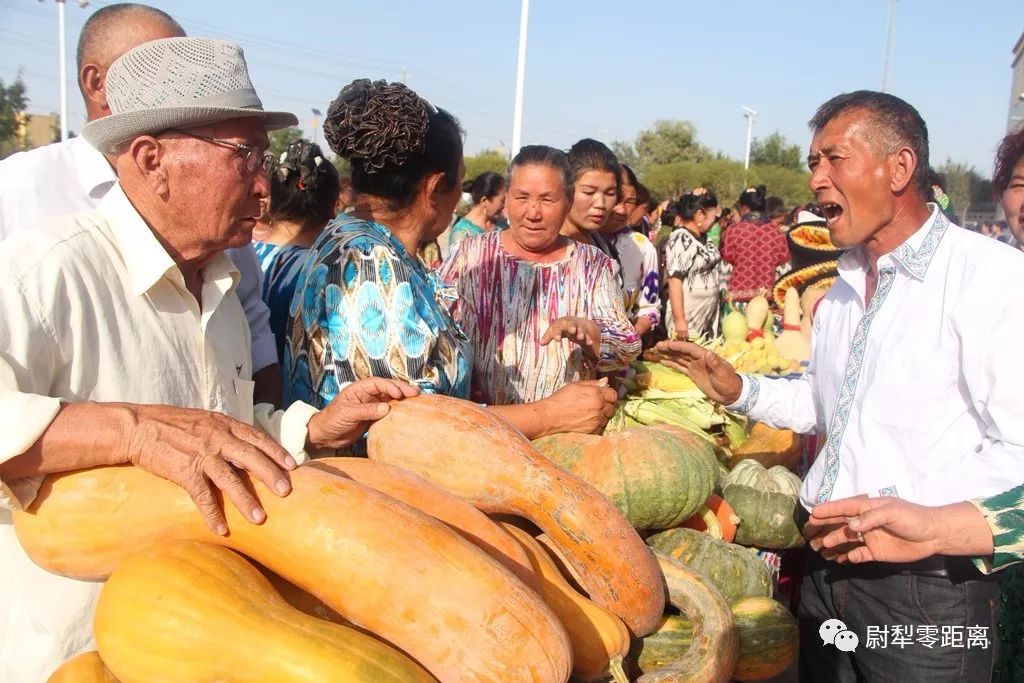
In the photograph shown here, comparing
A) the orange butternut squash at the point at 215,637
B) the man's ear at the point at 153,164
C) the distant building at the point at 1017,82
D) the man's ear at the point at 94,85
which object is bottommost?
the orange butternut squash at the point at 215,637

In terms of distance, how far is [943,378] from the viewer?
2.13 m

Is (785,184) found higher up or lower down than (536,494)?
higher up

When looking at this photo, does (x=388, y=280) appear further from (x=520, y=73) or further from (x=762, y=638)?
(x=520, y=73)

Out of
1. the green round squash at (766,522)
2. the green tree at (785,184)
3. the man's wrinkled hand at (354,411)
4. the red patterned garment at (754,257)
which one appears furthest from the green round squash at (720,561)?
the green tree at (785,184)

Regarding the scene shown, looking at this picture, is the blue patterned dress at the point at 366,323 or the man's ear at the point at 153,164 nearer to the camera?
the man's ear at the point at 153,164

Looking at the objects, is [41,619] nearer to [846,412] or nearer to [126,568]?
[126,568]

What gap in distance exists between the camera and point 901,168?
2.29m

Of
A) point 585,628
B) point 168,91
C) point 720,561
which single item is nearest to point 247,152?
point 168,91

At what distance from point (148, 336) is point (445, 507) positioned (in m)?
0.77

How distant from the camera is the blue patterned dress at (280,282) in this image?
9.10ft

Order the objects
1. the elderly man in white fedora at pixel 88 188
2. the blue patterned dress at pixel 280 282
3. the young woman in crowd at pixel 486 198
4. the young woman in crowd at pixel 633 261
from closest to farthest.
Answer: the elderly man in white fedora at pixel 88 188, the blue patterned dress at pixel 280 282, the young woman in crowd at pixel 633 261, the young woman in crowd at pixel 486 198

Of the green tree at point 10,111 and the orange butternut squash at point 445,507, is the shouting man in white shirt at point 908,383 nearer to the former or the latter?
the orange butternut squash at point 445,507

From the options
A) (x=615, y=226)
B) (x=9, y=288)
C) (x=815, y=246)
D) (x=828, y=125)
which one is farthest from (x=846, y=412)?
(x=815, y=246)

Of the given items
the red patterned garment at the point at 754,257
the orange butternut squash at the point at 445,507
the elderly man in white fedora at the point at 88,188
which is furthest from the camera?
the red patterned garment at the point at 754,257
